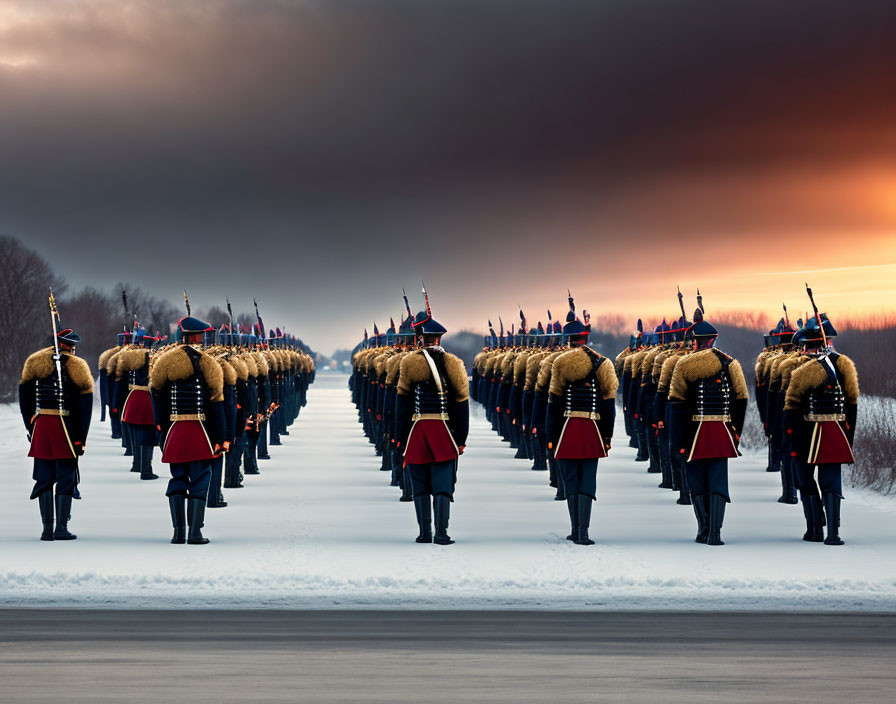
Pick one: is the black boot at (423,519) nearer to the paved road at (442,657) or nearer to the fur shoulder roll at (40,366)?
the paved road at (442,657)

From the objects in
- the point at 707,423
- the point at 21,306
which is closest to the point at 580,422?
the point at 707,423

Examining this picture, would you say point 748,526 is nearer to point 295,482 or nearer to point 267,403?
point 295,482

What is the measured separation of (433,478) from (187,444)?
2.46 metres

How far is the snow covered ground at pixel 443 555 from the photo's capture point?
11094 millimetres

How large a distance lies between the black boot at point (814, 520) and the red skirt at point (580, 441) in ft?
7.01

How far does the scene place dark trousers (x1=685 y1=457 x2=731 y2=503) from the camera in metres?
14.1

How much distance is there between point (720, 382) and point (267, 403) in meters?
11.0

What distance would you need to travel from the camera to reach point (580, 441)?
47.2 ft

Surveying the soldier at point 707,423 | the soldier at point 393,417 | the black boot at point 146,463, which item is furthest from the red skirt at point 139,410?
the soldier at point 707,423

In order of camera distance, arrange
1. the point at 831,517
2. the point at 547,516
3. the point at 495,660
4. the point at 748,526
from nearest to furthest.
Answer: the point at 495,660, the point at 831,517, the point at 748,526, the point at 547,516

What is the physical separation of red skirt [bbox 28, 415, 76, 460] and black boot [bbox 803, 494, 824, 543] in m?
7.45

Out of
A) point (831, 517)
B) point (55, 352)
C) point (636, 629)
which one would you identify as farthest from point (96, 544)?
point (831, 517)

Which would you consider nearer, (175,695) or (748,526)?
(175,695)

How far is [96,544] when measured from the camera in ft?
46.3
